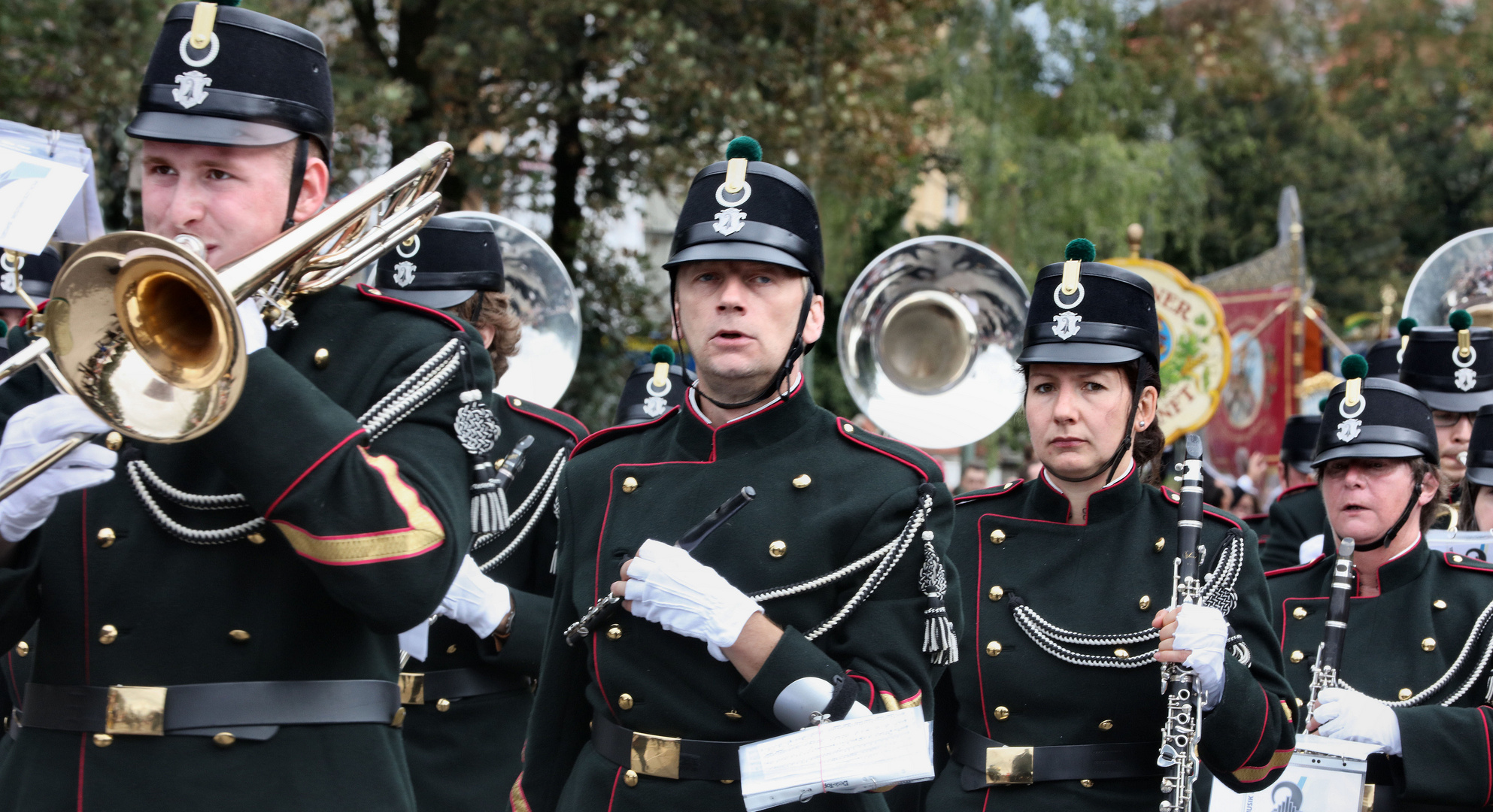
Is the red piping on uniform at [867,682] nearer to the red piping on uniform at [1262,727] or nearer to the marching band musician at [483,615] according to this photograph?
the red piping on uniform at [1262,727]

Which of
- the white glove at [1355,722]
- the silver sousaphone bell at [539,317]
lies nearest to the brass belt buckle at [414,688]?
the silver sousaphone bell at [539,317]

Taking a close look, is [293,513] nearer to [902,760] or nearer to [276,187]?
[276,187]

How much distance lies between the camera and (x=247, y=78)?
256 centimetres

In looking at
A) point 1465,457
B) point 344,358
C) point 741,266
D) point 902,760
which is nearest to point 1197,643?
point 902,760

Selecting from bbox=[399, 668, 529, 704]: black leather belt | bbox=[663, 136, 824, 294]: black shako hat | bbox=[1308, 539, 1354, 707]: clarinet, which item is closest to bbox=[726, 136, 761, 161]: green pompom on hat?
bbox=[663, 136, 824, 294]: black shako hat

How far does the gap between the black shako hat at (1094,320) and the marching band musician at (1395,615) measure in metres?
1.20

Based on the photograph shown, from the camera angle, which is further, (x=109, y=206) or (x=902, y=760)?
(x=109, y=206)

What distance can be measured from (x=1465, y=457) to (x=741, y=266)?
14.0ft

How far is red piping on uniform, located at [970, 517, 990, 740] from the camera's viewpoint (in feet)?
13.1

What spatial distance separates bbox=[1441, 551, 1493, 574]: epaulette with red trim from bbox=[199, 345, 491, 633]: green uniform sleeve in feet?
12.1

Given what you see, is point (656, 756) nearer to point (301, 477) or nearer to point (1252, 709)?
point (301, 477)

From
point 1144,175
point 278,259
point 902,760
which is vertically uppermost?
point 1144,175

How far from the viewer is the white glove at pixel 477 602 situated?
14.0 feet

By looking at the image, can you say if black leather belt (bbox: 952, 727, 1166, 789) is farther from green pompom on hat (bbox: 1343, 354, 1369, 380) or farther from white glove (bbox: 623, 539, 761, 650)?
green pompom on hat (bbox: 1343, 354, 1369, 380)
